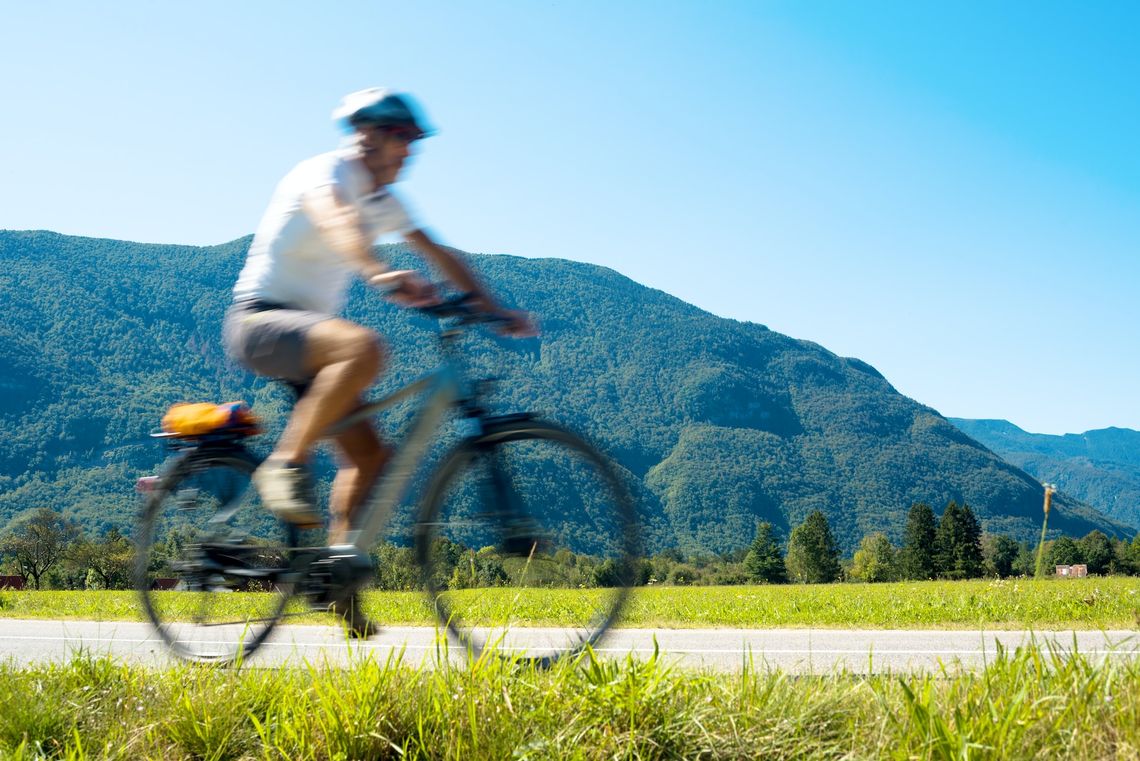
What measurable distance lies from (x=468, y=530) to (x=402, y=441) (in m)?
0.46

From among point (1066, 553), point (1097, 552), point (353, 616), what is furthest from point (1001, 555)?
point (353, 616)

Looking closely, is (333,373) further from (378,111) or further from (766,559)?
(766,559)

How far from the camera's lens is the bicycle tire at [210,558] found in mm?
4055

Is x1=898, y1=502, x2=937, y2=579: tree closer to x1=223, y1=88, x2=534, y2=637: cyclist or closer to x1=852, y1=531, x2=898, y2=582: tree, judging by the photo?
x1=852, y1=531, x2=898, y2=582: tree

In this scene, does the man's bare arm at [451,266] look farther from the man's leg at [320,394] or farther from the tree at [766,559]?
the tree at [766,559]

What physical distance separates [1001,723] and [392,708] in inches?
58.6

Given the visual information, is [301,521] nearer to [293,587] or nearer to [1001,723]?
[293,587]

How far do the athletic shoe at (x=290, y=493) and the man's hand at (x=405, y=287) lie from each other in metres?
0.78

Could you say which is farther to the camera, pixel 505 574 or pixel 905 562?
pixel 905 562

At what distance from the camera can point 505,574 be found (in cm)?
387

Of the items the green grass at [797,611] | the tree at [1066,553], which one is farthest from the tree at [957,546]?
the green grass at [797,611]

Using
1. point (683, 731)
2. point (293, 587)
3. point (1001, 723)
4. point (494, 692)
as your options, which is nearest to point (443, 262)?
point (293, 587)

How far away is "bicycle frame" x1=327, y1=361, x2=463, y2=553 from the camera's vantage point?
3646mm

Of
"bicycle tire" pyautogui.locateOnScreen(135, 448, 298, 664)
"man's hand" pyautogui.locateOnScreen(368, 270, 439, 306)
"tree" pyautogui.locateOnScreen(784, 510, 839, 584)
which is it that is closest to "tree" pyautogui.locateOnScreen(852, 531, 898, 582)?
"tree" pyautogui.locateOnScreen(784, 510, 839, 584)
